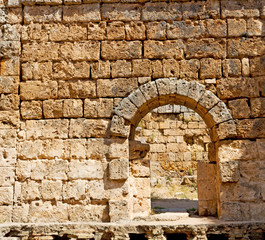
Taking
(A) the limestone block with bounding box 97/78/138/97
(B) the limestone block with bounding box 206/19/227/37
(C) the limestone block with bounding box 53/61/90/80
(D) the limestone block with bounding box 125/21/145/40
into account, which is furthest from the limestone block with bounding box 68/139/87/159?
(B) the limestone block with bounding box 206/19/227/37

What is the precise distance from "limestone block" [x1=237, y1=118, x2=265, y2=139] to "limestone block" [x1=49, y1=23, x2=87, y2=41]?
3.71 m

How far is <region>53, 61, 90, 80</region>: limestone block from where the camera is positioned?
6887mm

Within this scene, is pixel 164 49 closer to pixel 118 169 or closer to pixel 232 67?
pixel 232 67

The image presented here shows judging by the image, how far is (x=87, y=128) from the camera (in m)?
6.69

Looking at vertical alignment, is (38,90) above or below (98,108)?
above

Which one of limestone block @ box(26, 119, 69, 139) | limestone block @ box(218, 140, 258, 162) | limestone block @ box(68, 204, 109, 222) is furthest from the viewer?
limestone block @ box(26, 119, 69, 139)

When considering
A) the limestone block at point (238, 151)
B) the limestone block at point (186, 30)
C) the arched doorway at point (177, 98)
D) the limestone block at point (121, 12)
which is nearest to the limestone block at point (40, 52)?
the limestone block at point (121, 12)

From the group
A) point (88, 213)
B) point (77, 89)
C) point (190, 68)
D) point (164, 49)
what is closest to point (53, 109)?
point (77, 89)

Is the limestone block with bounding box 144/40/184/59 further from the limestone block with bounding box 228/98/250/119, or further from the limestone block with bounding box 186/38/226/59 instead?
the limestone block with bounding box 228/98/250/119

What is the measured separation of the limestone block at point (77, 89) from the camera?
6832 mm

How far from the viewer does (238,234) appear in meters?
5.88

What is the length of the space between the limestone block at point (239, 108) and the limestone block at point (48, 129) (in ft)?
11.1

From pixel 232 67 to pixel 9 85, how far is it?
4.65m

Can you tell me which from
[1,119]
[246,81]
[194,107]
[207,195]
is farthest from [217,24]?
[1,119]
